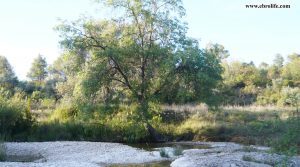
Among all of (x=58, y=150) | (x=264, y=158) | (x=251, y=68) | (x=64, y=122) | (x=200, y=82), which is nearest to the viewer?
(x=264, y=158)

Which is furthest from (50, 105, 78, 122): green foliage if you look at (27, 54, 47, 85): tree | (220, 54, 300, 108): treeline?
(27, 54, 47, 85): tree

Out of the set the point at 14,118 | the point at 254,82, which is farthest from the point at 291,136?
the point at 254,82

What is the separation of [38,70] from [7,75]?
9979 millimetres

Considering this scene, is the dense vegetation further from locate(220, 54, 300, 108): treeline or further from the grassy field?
locate(220, 54, 300, 108): treeline

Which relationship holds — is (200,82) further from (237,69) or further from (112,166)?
(237,69)

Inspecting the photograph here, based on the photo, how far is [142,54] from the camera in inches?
875

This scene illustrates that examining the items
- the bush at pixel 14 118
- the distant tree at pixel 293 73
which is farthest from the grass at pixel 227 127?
the distant tree at pixel 293 73

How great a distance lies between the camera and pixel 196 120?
25.1 metres

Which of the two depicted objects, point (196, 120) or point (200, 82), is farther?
point (196, 120)

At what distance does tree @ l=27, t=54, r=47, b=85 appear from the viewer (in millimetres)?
63078

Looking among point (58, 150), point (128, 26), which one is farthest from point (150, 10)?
point (58, 150)

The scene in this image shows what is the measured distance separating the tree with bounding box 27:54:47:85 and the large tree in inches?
1673

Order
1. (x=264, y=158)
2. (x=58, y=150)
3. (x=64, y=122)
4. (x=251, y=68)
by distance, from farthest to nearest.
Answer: (x=251, y=68), (x=64, y=122), (x=58, y=150), (x=264, y=158)

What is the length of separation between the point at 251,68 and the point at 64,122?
3122 centimetres
